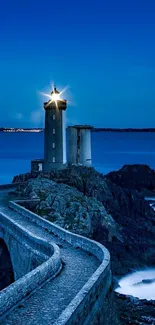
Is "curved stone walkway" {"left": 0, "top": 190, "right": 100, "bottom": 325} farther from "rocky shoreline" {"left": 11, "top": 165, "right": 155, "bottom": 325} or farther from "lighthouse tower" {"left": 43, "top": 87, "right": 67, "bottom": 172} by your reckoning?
"lighthouse tower" {"left": 43, "top": 87, "right": 67, "bottom": 172}

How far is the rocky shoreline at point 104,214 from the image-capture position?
25.9m

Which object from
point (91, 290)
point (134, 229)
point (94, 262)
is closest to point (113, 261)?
point (134, 229)

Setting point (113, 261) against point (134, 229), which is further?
point (134, 229)

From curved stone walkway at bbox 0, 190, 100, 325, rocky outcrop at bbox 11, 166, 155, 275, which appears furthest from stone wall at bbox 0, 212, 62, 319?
rocky outcrop at bbox 11, 166, 155, 275

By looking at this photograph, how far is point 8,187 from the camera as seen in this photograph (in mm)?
36688

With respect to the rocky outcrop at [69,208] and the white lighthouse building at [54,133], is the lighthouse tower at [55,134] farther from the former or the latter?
the rocky outcrop at [69,208]

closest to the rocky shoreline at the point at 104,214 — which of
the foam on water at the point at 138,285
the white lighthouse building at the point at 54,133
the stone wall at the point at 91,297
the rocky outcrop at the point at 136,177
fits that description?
the foam on water at the point at 138,285

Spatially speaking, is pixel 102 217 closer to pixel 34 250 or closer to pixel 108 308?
pixel 34 250

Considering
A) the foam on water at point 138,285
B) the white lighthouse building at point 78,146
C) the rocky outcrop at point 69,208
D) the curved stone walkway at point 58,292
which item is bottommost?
the foam on water at point 138,285

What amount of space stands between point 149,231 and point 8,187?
12.0m

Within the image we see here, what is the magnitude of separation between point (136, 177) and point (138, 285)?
102 ft

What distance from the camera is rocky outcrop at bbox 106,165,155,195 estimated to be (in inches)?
2090

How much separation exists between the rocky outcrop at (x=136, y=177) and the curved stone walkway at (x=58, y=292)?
34.6 m

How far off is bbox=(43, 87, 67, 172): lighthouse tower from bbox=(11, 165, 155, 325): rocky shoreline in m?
1.99
